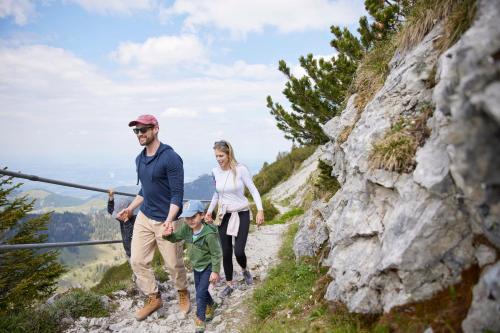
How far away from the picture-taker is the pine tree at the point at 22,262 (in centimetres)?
1305

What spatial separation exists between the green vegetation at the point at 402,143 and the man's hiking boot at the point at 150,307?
14.4ft

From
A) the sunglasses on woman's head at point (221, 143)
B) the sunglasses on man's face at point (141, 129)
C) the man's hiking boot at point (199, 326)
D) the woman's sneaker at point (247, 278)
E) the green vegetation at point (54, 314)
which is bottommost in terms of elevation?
the man's hiking boot at point (199, 326)

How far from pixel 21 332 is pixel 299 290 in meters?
4.30

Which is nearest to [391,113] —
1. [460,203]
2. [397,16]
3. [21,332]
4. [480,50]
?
[460,203]

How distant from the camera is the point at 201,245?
233 inches

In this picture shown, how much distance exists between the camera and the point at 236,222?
6590mm

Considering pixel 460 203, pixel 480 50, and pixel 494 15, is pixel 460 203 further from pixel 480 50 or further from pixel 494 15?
pixel 494 15

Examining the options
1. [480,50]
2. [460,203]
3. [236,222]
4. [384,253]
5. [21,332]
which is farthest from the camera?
[236,222]

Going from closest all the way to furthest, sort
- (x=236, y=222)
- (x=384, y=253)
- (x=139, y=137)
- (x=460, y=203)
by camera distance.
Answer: (x=460, y=203) < (x=384, y=253) < (x=139, y=137) < (x=236, y=222)

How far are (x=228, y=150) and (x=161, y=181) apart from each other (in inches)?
53.0

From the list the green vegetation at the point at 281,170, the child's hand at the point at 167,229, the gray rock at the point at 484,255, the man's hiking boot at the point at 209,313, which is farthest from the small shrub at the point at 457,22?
the green vegetation at the point at 281,170

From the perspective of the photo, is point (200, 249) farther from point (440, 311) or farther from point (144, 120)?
point (440, 311)

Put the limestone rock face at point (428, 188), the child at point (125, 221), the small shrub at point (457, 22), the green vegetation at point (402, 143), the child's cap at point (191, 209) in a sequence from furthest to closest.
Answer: the child at point (125, 221) < the child's cap at point (191, 209) < the green vegetation at point (402, 143) < the small shrub at point (457, 22) < the limestone rock face at point (428, 188)

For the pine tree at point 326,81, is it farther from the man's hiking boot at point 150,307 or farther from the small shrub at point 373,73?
the man's hiking boot at point 150,307
